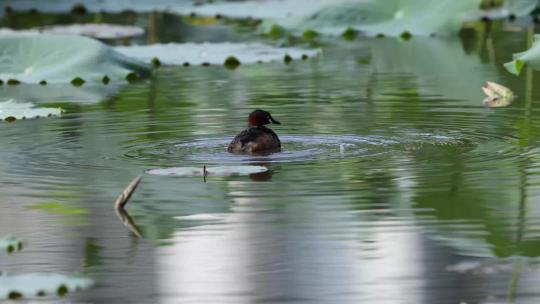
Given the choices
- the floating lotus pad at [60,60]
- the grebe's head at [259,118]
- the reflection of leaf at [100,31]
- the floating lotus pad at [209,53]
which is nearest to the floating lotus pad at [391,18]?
the floating lotus pad at [209,53]

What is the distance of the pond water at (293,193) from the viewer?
5371mm

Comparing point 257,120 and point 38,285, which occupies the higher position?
point 257,120

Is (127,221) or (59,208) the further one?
(59,208)

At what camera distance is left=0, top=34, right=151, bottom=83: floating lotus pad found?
1203 centimetres

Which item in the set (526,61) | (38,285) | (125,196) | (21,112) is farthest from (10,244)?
(21,112)

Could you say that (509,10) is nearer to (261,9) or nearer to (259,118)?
(261,9)

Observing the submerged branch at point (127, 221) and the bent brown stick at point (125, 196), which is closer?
the submerged branch at point (127, 221)

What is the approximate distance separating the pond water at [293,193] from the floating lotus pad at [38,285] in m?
0.06

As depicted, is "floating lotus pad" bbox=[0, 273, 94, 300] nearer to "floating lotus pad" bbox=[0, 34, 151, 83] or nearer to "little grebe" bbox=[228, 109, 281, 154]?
"little grebe" bbox=[228, 109, 281, 154]

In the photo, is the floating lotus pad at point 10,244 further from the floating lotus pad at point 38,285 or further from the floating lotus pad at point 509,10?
the floating lotus pad at point 509,10

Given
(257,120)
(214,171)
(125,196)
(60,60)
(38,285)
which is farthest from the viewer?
(60,60)

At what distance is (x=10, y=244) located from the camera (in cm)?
587

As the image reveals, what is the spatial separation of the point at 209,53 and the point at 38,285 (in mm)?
8610

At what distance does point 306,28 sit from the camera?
15.6 meters
